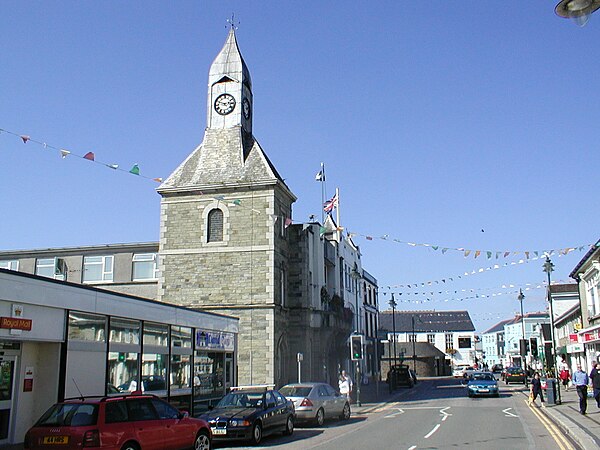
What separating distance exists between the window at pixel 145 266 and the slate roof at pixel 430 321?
6791 centimetres

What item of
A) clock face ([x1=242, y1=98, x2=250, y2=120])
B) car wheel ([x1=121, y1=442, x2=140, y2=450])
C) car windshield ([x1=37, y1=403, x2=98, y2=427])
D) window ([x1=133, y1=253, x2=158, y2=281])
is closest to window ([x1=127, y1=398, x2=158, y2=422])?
car wheel ([x1=121, y1=442, x2=140, y2=450])

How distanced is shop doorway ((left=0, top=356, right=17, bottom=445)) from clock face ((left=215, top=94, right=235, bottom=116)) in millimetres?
24831

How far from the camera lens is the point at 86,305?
55.5 feet

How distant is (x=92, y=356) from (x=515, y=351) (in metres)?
101

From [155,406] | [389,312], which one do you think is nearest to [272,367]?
[155,406]

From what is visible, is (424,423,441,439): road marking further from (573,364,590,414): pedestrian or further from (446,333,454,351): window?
(446,333,454,351): window

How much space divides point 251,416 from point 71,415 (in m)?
5.60

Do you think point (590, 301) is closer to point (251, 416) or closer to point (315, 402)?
point (315, 402)

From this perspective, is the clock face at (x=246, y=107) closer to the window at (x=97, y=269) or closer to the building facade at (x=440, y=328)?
the window at (x=97, y=269)

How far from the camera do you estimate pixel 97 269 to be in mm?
39688

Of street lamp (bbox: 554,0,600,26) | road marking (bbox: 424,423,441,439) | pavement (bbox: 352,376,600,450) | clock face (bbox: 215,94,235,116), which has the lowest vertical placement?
road marking (bbox: 424,423,441,439)

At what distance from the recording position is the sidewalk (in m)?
14.7

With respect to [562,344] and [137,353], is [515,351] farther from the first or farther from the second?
[137,353]

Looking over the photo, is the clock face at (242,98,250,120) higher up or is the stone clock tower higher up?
the clock face at (242,98,250,120)
